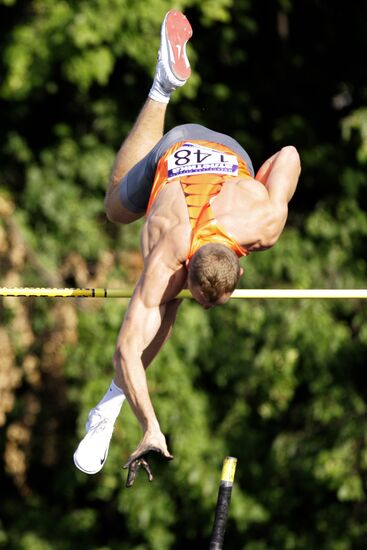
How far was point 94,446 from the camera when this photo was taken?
23.6 ft

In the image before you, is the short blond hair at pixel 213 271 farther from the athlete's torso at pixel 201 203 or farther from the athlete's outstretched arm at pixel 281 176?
the athlete's outstretched arm at pixel 281 176

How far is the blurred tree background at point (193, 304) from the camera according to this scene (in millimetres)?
11312

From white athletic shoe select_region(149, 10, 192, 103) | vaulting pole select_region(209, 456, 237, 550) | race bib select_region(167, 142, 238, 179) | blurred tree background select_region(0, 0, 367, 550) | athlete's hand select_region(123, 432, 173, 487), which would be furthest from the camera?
blurred tree background select_region(0, 0, 367, 550)

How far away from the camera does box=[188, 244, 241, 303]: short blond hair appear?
21.2ft

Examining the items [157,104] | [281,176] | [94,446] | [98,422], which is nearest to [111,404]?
[98,422]

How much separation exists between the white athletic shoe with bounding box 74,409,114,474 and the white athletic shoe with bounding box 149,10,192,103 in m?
1.53

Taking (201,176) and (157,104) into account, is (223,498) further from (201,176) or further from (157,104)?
(157,104)

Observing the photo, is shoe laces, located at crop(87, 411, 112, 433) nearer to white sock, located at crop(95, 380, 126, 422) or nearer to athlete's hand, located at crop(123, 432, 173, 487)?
white sock, located at crop(95, 380, 126, 422)

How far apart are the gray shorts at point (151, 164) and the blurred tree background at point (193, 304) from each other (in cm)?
351

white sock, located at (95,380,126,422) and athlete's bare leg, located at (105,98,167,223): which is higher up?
athlete's bare leg, located at (105,98,167,223)

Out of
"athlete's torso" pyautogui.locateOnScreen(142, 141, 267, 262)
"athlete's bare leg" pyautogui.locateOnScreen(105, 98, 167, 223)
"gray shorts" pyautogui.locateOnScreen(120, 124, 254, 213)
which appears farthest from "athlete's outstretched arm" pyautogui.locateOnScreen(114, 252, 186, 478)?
"athlete's bare leg" pyautogui.locateOnScreen(105, 98, 167, 223)

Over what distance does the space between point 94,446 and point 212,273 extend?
46.5 inches

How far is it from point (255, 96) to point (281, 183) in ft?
17.9

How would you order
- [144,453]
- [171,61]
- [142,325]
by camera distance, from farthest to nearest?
1. [171,61]
2. [142,325]
3. [144,453]
